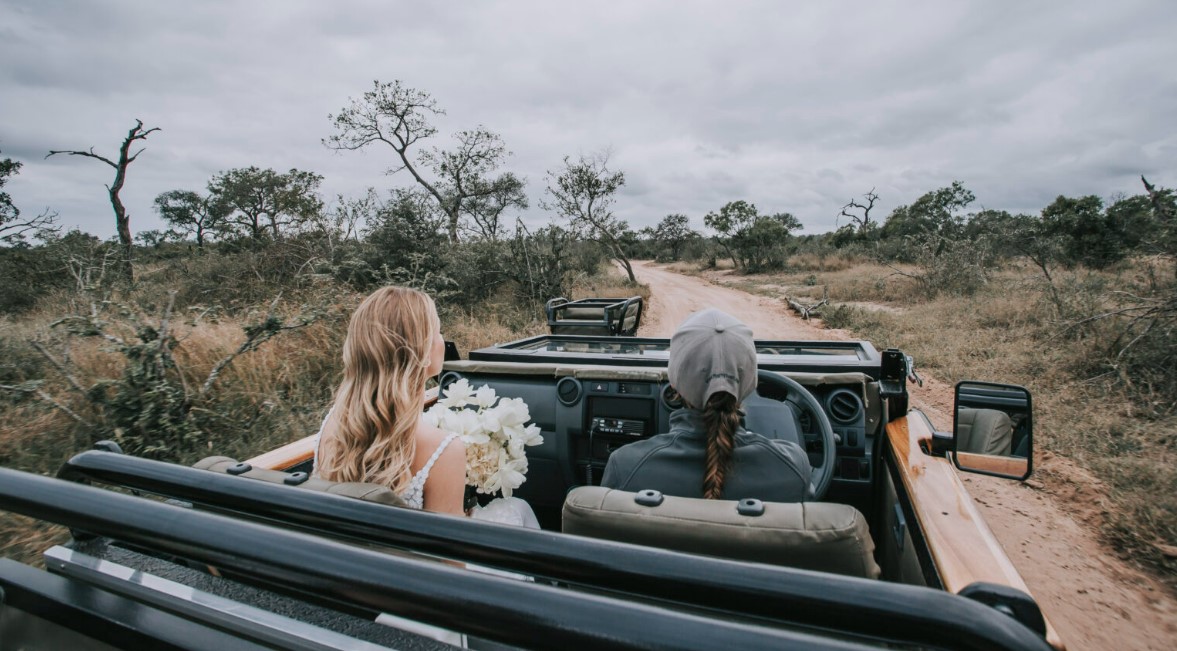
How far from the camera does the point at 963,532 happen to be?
152 cm

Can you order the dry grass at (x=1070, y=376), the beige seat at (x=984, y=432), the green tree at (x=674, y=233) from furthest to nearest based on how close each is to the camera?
1. the green tree at (x=674, y=233)
2. the dry grass at (x=1070, y=376)
3. the beige seat at (x=984, y=432)

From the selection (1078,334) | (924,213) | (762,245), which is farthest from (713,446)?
(924,213)

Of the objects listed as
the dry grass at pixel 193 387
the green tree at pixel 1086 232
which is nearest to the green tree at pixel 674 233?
the green tree at pixel 1086 232

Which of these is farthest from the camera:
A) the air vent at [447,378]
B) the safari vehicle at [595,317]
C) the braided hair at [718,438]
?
the safari vehicle at [595,317]

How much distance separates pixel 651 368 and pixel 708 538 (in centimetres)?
164

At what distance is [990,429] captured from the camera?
1943mm

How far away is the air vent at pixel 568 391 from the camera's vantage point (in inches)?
110

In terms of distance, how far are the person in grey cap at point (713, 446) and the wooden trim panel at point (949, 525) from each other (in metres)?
0.36

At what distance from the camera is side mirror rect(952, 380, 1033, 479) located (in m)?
1.84

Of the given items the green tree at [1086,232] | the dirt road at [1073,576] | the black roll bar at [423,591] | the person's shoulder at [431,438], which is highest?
the green tree at [1086,232]

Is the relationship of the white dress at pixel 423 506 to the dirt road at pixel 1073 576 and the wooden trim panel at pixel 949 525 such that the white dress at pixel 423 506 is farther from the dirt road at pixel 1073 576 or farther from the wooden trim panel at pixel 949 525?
the dirt road at pixel 1073 576

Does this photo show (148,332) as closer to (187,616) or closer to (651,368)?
(651,368)

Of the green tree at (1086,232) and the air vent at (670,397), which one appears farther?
the green tree at (1086,232)

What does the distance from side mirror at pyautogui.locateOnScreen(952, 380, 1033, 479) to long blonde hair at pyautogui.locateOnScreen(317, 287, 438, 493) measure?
1858mm
